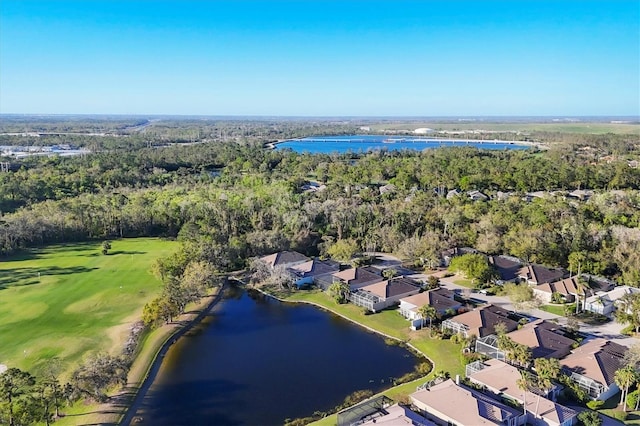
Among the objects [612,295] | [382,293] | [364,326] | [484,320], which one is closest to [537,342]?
[484,320]

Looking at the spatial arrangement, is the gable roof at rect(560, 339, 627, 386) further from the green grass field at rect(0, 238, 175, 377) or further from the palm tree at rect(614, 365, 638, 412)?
the green grass field at rect(0, 238, 175, 377)

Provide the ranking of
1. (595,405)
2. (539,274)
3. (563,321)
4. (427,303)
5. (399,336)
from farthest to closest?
(539,274) → (427,303) → (563,321) → (399,336) → (595,405)

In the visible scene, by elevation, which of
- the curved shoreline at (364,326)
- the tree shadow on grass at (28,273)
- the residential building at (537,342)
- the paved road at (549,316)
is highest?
the residential building at (537,342)

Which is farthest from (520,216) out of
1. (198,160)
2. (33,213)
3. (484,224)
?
(198,160)

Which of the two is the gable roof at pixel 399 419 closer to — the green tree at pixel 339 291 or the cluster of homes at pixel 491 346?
the cluster of homes at pixel 491 346

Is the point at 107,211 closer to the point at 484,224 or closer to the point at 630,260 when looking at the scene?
the point at 484,224

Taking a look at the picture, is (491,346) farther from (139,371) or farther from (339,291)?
(139,371)

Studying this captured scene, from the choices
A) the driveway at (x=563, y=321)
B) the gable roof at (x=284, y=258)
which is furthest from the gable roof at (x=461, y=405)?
the gable roof at (x=284, y=258)
